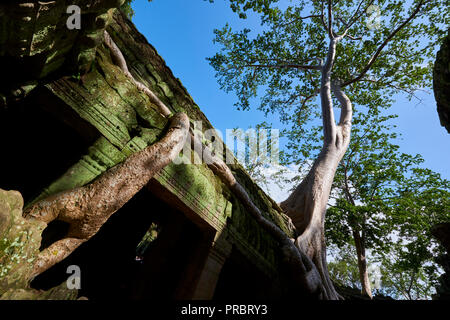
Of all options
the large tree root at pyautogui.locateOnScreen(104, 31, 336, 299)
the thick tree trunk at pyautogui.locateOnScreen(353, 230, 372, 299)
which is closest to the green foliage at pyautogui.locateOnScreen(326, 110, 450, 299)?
the thick tree trunk at pyautogui.locateOnScreen(353, 230, 372, 299)

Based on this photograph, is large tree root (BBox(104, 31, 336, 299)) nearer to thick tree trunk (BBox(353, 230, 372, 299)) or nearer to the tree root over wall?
the tree root over wall

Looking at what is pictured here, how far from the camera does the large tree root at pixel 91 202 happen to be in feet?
3.60

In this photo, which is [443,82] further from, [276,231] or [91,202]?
[91,202]

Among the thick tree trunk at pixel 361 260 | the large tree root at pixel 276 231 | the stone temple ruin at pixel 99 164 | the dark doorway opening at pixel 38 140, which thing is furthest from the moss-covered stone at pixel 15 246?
the thick tree trunk at pixel 361 260

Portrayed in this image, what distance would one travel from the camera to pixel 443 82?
5367mm

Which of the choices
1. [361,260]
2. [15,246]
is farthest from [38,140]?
[361,260]

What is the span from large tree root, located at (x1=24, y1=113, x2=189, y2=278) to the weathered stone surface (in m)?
7.05

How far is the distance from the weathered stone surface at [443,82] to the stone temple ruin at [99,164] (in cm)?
584

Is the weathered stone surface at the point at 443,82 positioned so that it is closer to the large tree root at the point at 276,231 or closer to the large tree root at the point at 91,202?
the large tree root at the point at 276,231

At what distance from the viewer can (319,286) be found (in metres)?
3.28

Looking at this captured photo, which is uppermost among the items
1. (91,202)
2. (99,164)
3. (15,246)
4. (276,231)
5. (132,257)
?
(276,231)

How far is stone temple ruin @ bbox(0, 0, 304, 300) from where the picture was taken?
1.00m

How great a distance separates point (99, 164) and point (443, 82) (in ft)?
25.5

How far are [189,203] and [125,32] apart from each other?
1.69 m
